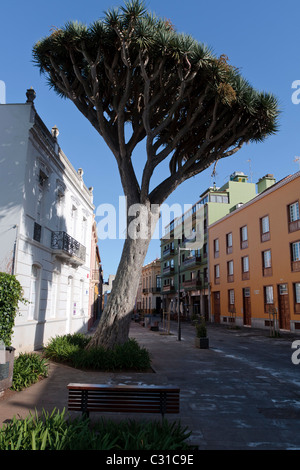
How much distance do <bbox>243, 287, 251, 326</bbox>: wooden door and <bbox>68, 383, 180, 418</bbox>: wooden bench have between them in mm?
25928

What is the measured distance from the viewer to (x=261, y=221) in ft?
92.7

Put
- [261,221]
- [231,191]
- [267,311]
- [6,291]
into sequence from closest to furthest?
[6,291] < [267,311] < [261,221] < [231,191]

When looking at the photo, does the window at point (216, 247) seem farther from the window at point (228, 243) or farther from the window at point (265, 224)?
the window at point (265, 224)

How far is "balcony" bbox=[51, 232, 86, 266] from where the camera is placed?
595 inches

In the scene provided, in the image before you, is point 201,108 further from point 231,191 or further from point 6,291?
point 231,191

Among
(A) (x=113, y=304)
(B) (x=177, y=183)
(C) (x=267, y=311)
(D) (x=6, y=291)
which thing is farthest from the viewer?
→ (C) (x=267, y=311)

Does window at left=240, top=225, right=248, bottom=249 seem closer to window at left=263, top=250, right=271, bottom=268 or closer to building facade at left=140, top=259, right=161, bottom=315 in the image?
window at left=263, top=250, right=271, bottom=268

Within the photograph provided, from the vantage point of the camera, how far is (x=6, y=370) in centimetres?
685

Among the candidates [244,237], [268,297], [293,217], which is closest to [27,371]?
[293,217]

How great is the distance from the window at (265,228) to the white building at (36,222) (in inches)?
606

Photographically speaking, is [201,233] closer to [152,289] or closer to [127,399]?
[152,289]

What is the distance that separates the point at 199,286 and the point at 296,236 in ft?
62.1

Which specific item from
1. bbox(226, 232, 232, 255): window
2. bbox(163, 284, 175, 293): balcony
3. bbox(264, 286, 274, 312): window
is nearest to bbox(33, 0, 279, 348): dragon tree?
bbox(264, 286, 274, 312): window
